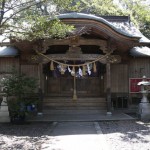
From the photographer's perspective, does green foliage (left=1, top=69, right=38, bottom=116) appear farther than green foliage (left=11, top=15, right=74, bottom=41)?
Yes

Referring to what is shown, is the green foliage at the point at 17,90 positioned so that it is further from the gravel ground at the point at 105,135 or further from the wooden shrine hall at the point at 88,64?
the wooden shrine hall at the point at 88,64

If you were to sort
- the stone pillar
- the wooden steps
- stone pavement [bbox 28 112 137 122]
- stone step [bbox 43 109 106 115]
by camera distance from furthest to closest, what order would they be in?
the wooden steps → stone step [bbox 43 109 106 115] → stone pavement [bbox 28 112 137 122] → the stone pillar

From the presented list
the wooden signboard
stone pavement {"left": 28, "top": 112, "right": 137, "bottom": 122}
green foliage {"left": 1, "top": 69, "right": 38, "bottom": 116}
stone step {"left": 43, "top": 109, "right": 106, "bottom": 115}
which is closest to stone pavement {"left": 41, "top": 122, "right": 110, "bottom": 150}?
stone pavement {"left": 28, "top": 112, "right": 137, "bottom": 122}

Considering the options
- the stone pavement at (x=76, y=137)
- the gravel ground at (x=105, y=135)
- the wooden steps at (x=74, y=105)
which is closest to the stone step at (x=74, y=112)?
the wooden steps at (x=74, y=105)

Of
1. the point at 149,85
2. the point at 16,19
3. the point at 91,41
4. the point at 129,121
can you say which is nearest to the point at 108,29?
the point at 91,41

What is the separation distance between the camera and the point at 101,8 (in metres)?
25.1

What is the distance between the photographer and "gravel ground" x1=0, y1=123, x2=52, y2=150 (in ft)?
27.8

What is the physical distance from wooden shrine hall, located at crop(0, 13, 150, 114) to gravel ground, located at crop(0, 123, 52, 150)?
3.27 metres

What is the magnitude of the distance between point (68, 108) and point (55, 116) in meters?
1.17

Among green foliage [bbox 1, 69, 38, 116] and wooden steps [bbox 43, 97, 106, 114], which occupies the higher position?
green foliage [bbox 1, 69, 38, 116]

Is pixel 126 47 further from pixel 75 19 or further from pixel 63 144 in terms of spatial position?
pixel 63 144

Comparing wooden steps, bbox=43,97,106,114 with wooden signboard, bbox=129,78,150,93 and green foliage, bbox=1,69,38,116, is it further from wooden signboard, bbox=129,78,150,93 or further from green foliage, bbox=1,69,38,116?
green foliage, bbox=1,69,38,116

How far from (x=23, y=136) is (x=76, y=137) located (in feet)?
5.58

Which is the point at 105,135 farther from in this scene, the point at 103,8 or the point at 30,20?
the point at 103,8
